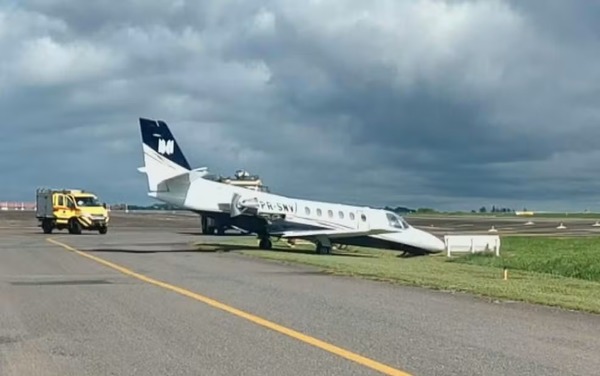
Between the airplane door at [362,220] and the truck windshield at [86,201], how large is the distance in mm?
25932

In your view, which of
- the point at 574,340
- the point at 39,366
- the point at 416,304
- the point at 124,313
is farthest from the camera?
the point at 416,304

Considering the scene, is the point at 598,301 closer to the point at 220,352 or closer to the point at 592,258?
the point at 220,352

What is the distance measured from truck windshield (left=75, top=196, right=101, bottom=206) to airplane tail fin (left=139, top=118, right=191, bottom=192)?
2045 centimetres

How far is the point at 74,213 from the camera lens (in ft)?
192

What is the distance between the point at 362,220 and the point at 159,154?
29.9ft

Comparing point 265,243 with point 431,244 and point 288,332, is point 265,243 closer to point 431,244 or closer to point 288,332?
point 431,244

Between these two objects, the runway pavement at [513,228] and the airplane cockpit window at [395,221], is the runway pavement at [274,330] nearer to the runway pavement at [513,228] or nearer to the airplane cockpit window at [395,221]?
the airplane cockpit window at [395,221]

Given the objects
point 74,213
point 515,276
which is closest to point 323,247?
point 515,276

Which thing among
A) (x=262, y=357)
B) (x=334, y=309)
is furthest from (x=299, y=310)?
(x=262, y=357)

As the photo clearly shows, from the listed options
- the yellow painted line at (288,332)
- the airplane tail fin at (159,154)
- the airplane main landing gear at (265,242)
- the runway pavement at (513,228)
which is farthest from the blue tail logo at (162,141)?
the runway pavement at (513,228)

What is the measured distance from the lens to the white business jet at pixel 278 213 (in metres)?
38.4

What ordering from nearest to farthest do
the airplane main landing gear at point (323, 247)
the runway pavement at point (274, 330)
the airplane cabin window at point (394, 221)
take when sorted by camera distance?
the runway pavement at point (274, 330) → the airplane main landing gear at point (323, 247) → the airplane cabin window at point (394, 221)

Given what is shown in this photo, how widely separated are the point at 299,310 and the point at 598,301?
→ 215 inches

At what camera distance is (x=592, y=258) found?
30672mm
